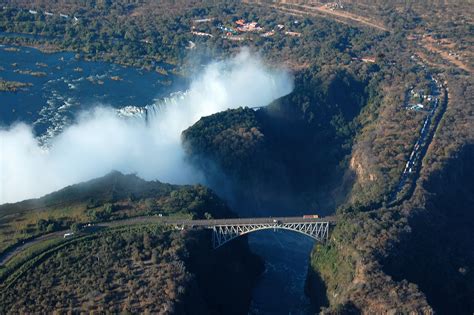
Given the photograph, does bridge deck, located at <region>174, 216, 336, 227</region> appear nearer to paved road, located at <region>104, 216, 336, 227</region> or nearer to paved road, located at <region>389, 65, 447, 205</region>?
paved road, located at <region>104, 216, 336, 227</region>

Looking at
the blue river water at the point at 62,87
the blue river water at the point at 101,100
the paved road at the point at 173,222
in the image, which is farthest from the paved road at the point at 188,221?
the blue river water at the point at 62,87

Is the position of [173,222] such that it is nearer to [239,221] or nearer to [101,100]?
[239,221]

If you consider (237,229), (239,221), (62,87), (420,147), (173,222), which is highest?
(62,87)

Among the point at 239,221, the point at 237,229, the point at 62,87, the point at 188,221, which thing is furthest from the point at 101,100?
the point at 237,229

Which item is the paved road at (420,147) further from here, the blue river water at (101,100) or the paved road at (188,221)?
the paved road at (188,221)

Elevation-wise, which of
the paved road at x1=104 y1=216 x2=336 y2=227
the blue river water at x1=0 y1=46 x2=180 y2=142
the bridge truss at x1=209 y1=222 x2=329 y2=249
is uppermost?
the blue river water at x1=0 y1=46 x2=180 y2=142

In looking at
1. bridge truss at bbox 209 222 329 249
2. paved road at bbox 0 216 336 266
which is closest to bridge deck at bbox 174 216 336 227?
paved road at bbox 0 216 336 266

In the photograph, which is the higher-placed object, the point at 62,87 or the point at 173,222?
the point at 62,87

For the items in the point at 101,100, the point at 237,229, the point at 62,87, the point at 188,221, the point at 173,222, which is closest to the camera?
the point at 173,222
